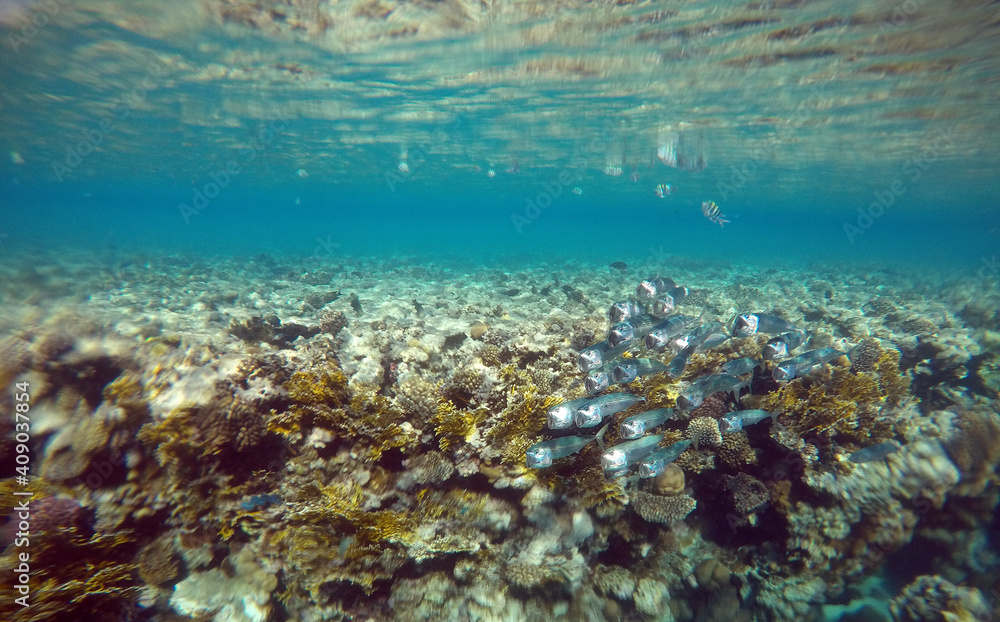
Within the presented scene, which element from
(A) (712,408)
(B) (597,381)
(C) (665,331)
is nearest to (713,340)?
(C) (665,331)

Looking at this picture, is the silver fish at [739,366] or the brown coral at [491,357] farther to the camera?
the brown coral at [491,357]

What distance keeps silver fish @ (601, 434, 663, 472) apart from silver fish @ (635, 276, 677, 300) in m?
4.25

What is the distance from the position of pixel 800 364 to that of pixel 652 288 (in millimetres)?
3315

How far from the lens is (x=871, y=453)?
5.34 m

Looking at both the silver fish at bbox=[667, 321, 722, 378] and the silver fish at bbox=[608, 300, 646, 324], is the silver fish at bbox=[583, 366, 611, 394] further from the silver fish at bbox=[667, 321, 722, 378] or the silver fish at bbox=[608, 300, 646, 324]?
the silver fish at bbox=[608, 300, 646, 324]

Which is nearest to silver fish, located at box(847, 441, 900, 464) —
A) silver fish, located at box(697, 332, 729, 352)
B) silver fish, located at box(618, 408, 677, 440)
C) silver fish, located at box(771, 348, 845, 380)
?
silver fish, located at box(771, 348, 845, 380)

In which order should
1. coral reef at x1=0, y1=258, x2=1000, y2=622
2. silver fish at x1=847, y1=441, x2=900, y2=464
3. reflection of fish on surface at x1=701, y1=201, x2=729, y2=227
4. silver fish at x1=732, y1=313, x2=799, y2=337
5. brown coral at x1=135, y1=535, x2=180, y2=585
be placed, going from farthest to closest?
reflection of fish on surface at x1=701, y1=201, x2=729, y2=227
silver fish at x1=732, y1=313, x2=799, y2=337
silver fish at x1=847, y1=441, x2=900, y2=464
coral reef at x1=0, y1=258, x2=1000, y2=622
brown coral at x1=135, y1=535, x2=180, y2=585

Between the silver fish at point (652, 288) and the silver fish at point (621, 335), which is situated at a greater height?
the silver fish at point (652, 288)

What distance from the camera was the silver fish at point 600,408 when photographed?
14.8 feet

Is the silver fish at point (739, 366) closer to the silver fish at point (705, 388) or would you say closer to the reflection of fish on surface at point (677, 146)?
the silver fish at point (705, 388)

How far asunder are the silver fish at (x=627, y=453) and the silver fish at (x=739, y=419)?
0.85 metres

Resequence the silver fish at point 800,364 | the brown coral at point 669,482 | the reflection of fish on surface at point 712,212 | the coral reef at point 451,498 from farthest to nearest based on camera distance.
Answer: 1. the reflection of fish on surface at point 712,212
2. the silver fish at point 800,364
3. the brown coral at point 669,482
4. the coral reef at point 451,498

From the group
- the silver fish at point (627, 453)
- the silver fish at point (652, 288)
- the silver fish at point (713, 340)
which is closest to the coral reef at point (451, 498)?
the silver fish at point (627, 453)

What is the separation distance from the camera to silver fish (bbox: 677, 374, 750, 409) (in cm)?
510
